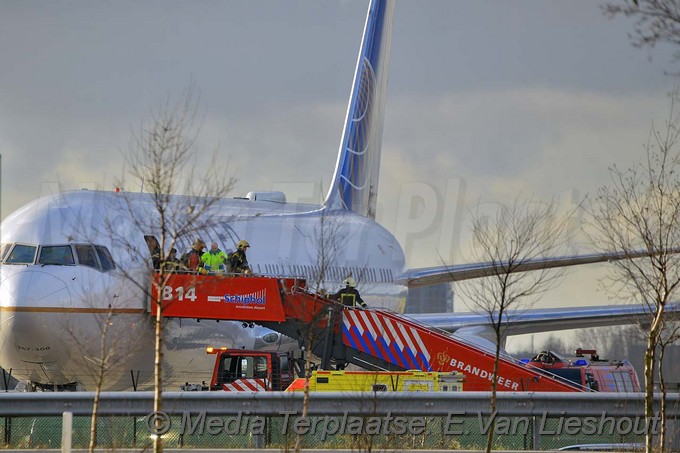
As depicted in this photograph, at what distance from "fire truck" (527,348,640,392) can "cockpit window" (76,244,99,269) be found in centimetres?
866

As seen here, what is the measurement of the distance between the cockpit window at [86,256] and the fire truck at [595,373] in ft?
28.4

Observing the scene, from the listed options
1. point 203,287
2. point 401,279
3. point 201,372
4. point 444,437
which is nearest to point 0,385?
point 401,279

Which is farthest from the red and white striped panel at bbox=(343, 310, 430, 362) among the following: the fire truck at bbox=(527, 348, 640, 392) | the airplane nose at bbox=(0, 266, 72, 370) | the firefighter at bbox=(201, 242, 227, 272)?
the airplane nose at bbox=(0, 266, 72, 370)

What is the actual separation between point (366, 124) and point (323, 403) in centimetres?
2321

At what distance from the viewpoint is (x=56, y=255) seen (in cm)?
2192

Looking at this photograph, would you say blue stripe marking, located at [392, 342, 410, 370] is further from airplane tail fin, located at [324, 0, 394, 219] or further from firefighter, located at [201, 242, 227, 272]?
airplane tail fin, located at [324, 0, 394, 219]

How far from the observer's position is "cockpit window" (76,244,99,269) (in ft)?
71.8

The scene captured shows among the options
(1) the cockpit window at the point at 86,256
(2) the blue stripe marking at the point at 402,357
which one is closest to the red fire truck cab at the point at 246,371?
(2) the blue stripe marking at the point at 402,357

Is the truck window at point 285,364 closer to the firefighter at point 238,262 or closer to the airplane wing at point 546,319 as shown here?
the firefighter at point 238,262

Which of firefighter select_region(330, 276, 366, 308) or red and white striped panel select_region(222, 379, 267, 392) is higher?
firefighter select_region(330, 276, 366, 308)

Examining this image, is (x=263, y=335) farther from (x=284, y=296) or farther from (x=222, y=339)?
(x=284, y=296)

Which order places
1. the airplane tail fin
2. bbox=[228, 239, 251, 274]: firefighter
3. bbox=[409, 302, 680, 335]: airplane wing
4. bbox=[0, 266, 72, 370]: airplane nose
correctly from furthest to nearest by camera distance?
the airplane tail fin, bbox=[409, 302, 680, 335]: airplane wing, bbox=[228, 239, 251, 274]: firefighter, bbox=[0, 266, 72, 370]: airplane nose

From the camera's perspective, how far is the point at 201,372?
24.0m

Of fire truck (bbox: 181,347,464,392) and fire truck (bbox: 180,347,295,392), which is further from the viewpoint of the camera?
fire truck (bbox: 180,347,295,392)
